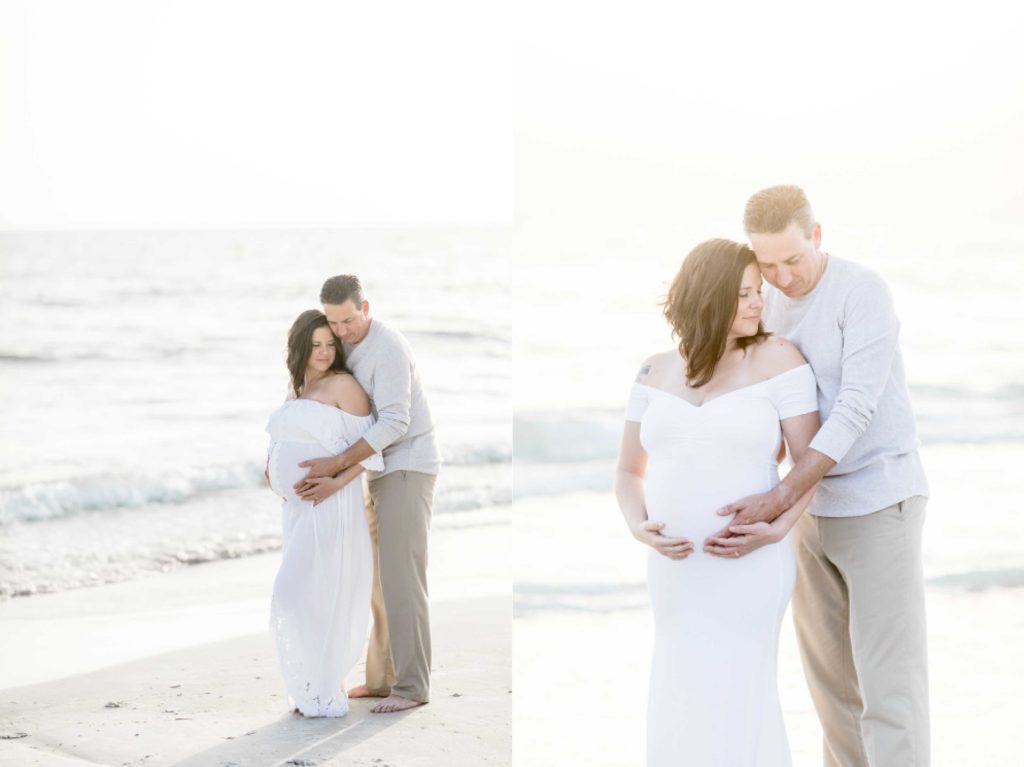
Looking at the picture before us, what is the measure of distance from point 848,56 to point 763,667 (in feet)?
32.5

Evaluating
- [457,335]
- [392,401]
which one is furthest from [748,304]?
[457,335]

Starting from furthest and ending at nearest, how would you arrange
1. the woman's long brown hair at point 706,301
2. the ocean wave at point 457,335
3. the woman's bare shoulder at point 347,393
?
the ocean wave at point 457,335
the woman's bare shoulder at point 347,393
the woman's long brown hair at point 706,301

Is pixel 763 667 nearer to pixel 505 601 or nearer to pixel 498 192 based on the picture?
pixel 505 601

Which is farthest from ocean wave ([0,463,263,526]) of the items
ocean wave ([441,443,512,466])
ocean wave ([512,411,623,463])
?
ocean wave ([512,411,623,463])

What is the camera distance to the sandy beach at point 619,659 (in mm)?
4195

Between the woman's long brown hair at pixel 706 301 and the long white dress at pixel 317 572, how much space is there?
5.90 ft

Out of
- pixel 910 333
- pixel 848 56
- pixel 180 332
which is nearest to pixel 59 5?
pixel 180 332

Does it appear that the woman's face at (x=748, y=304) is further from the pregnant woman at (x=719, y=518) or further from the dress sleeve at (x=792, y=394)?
the dress sleeve at (x=792, y=394)

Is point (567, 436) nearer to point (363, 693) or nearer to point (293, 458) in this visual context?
point (363, 693)

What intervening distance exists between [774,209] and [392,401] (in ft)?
6.00

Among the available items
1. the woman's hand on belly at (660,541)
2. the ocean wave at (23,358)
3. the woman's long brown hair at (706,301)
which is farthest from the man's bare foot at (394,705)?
the ocean wave at (23,358)

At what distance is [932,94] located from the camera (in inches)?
468

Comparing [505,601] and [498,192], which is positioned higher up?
[498,192]

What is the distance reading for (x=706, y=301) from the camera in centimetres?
263
